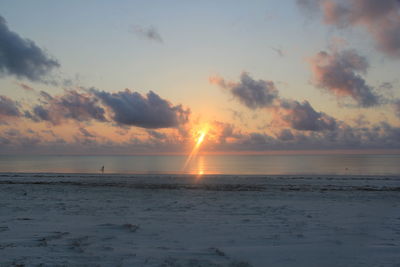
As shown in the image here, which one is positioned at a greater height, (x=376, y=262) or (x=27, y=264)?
(x=376, y=262)

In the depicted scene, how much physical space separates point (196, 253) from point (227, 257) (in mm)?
773

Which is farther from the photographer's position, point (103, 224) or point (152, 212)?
point (152, 212)

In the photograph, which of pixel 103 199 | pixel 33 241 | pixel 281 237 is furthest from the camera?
pixel 103 199

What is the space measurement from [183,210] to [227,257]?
236 inches

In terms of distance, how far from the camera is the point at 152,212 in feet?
41.1

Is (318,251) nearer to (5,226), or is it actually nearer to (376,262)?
(376,262)

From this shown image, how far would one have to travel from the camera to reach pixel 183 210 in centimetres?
1300

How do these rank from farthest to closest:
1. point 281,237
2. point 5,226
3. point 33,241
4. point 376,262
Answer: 1. point 5,226
2. point 281,237
3. point 33,241
4. point 376,262

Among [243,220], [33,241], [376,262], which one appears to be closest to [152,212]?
[243,220]

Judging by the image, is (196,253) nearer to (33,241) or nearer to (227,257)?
(227,257)

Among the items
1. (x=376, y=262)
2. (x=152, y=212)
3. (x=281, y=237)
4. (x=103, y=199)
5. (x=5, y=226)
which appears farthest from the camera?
(x=103, y=199)

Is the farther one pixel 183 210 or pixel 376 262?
pixel 183 210

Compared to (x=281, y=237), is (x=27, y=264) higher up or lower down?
lower down

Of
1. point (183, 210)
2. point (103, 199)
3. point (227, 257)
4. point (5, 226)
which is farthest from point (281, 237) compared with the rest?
point (103, 199)
